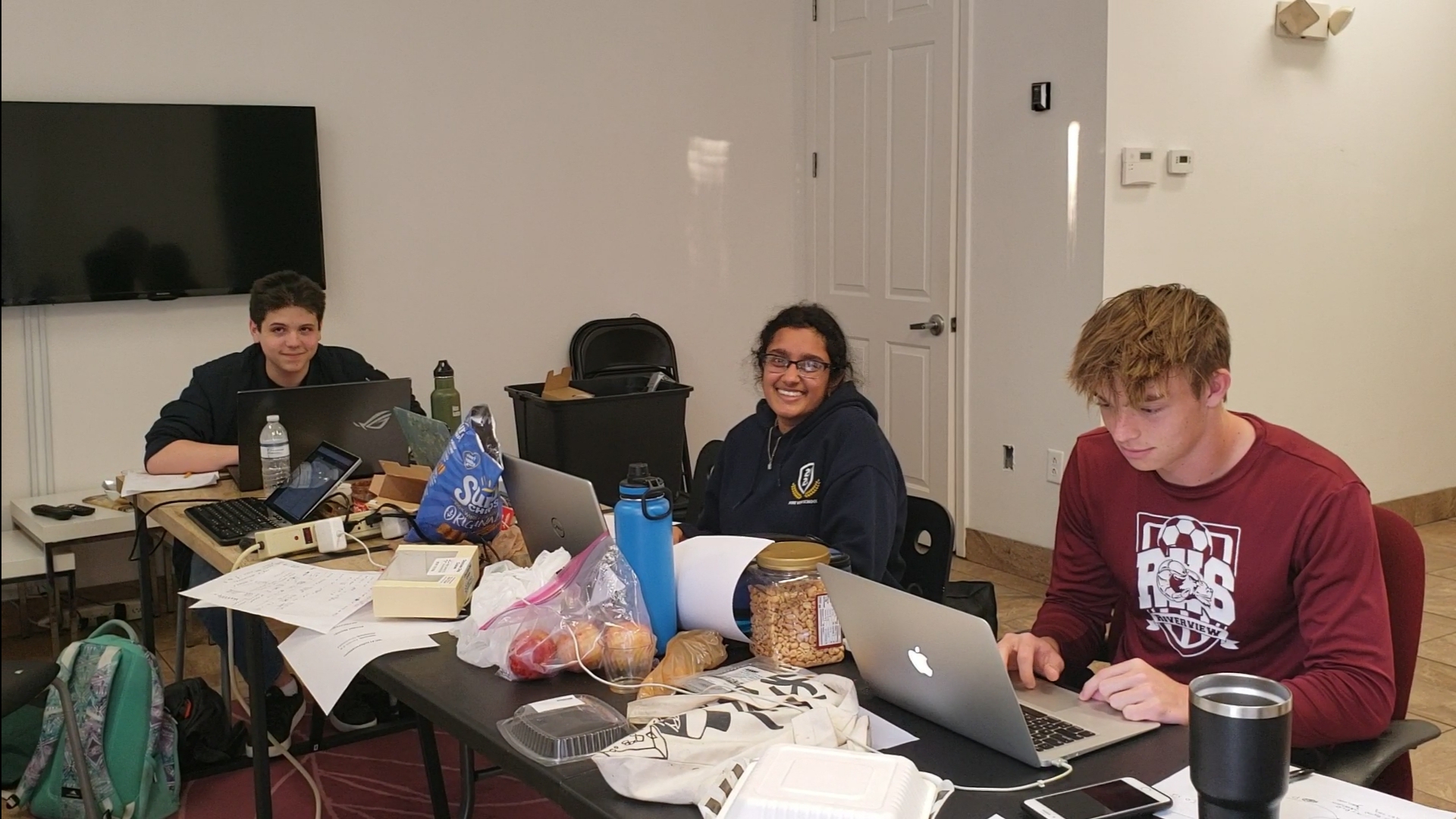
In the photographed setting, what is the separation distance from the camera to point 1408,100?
509 centimetres

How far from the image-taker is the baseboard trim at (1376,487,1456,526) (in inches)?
209

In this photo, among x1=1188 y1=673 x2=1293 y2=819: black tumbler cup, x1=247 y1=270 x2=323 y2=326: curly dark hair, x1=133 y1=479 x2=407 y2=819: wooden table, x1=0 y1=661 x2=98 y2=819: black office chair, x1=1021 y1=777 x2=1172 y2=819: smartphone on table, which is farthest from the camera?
x1=247 y1=270 x2=323 y2=326: curly dark hair

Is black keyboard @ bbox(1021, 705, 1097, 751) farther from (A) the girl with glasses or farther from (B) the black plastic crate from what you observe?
(B) the black plastic crate

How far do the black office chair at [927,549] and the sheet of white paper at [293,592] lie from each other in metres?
1.06

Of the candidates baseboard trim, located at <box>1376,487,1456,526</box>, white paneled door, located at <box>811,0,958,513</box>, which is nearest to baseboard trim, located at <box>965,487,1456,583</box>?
baseboard trim, located at <box>1376,487,1456,526</box>

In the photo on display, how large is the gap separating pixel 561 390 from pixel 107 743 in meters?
1.81

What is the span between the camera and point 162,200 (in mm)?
4199

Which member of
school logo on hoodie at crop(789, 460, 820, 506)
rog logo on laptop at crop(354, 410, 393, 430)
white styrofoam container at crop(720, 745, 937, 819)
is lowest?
white styrofoam container at crop(720, 745, 937, 819)

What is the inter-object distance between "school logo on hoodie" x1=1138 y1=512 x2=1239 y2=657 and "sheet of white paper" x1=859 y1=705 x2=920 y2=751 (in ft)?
1.72

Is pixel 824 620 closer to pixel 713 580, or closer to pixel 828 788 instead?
pixel 713 580

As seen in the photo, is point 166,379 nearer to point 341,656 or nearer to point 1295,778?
point 341,656

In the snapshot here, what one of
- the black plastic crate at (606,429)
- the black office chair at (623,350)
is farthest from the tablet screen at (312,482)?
the black office chair at (623,350)

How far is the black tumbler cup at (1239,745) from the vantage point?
1.04 metres

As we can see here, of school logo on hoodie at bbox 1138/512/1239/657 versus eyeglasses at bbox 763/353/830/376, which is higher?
eyeglasses at bbox 763/353/830/376
